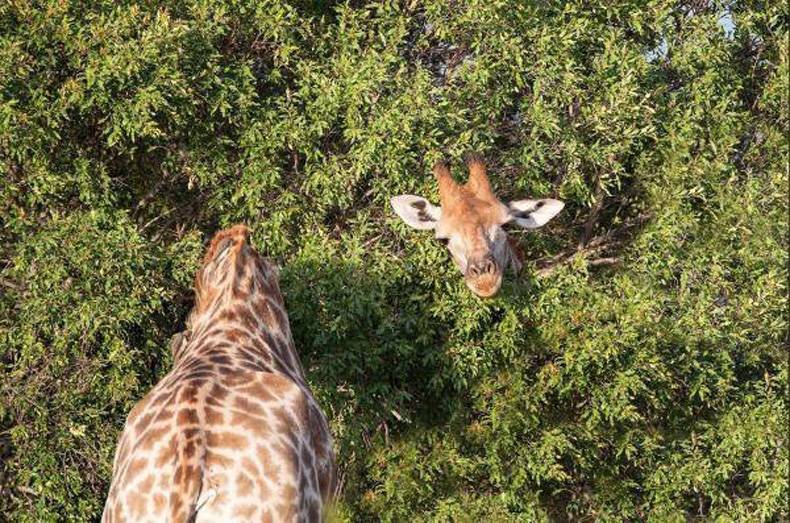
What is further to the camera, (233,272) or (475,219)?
(475,219)

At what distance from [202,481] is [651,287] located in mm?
5344

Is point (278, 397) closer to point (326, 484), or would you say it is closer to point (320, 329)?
point (326, 484)

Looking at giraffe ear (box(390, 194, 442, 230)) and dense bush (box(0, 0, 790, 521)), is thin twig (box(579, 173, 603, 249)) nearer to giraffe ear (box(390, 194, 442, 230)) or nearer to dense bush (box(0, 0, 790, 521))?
dense bush (box(0, 0, 790, 521))

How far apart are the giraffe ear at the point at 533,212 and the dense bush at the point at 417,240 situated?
121 cm

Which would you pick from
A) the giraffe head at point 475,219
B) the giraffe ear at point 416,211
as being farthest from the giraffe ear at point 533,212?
the giraffe ear at point 416,211

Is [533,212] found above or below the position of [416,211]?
above

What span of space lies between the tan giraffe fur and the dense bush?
9.06ft

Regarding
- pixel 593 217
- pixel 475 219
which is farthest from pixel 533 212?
pixel 593 217

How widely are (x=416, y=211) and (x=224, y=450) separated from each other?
3.23 meters

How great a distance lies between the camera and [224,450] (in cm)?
708

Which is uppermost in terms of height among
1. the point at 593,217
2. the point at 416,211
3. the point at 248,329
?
the point at 416,211

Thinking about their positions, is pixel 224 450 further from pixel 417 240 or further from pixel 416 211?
pixel 417 240

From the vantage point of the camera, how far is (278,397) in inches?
295

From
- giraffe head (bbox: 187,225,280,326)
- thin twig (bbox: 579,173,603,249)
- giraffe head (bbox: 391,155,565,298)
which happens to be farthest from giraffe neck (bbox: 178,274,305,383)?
thin twig (bbox: 579,173,603,249)
